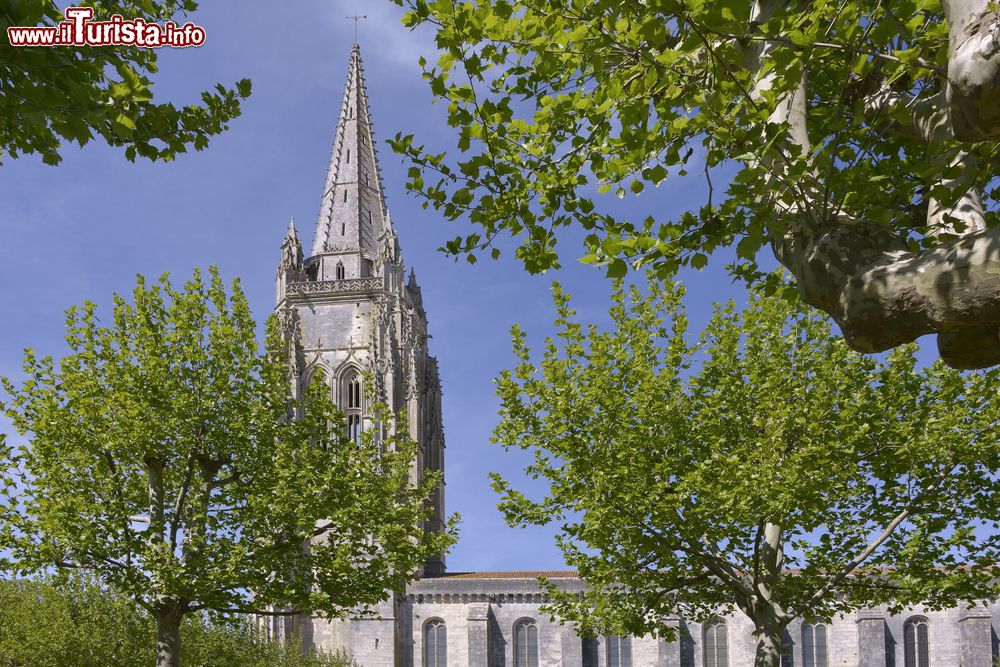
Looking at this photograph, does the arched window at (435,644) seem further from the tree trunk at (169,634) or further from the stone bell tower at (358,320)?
the tree trunk at (169,634)

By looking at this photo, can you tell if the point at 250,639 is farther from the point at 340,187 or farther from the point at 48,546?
the point at 340,187

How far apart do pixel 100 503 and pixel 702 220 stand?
48.3 feet

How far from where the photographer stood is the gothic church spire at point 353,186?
69.9m

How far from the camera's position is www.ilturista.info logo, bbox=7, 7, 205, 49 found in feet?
26.8

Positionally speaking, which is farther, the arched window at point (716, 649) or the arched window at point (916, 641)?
the arched window at point (716, 649)

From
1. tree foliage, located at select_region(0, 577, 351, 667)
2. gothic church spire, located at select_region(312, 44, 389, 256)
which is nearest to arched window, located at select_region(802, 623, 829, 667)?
tree foliage, located at select_region(0, 577, 351, 667)

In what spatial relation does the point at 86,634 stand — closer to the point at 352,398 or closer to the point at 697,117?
the point at 697,117

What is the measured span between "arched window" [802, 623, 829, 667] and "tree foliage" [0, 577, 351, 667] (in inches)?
1248

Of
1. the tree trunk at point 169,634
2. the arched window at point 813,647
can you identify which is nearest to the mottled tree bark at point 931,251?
the tree trunk at point 169,634

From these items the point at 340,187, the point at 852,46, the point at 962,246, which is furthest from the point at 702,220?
the point at 340,187

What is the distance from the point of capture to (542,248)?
10297 mm

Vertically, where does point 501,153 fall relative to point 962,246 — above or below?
above

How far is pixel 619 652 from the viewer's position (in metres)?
54.5

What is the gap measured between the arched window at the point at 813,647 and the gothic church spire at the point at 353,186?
1479 inches
